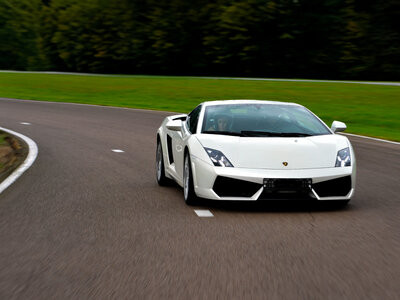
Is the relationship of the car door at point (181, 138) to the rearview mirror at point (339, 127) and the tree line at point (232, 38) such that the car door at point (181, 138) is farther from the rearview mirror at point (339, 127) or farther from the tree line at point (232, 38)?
the tree line at point (232, 38)

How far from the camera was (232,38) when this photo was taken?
76625mm

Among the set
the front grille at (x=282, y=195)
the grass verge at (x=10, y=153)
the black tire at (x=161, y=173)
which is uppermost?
the front grille at (x=282, y=195)

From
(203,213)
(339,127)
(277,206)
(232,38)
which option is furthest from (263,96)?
(232,38)

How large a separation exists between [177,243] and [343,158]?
106 inches

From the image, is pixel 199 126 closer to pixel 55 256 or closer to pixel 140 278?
pixel 55 256

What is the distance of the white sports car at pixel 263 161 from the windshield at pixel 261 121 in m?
0.01

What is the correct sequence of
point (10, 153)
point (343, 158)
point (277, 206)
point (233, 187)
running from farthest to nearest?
point (10, 153) < point (277, 206) < point (343, 158) < point (233, 187)

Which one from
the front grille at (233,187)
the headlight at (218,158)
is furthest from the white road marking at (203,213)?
the headlight at (218,158)

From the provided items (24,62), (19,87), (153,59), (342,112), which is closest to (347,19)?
(153,59)

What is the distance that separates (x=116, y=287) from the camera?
5.01 metres

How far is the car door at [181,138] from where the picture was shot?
9.30m

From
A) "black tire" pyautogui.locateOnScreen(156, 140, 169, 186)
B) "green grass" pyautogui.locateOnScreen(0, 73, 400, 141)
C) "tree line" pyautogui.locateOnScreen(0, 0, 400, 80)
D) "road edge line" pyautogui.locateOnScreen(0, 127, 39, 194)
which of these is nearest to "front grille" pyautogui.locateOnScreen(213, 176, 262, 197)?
"black tire" pyautogui.locateOnScreen(156, 140, 169, 186)

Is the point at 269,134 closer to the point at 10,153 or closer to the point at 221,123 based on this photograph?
the point at 221,123

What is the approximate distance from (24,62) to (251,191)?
114121mm
